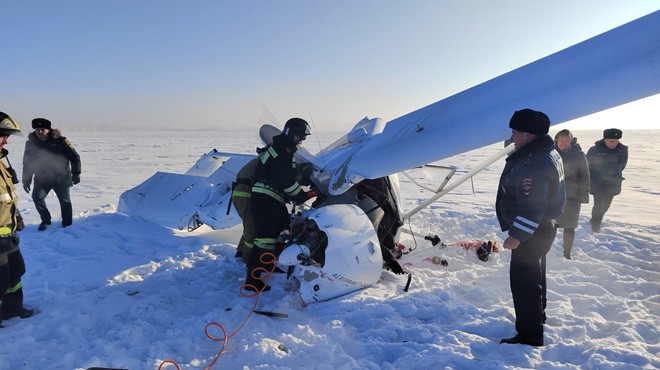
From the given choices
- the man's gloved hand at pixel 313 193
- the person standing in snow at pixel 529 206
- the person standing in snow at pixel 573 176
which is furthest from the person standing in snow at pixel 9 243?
the person standing in snow at pixel 573 176

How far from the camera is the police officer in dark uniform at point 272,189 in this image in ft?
15.3

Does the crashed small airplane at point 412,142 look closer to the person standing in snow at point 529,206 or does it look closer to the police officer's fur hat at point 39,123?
the person standing in snow at point 529,206

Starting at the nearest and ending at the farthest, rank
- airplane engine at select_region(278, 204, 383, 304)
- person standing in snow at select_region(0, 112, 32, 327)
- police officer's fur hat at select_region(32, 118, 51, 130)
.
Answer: person standing in snow at select_region(0, 112, 32, 327) → airplane engine at select_region(278, 204, 383, 304) → police officer's fur hat at select_region(32, 118, 51, 130)

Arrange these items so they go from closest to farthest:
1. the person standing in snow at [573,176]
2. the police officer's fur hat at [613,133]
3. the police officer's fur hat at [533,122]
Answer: the police officer's fur hat at [533,122] → the person standing in snow at [573,176] → the police officer's fur hat at [613,133]

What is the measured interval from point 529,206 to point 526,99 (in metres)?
1.04

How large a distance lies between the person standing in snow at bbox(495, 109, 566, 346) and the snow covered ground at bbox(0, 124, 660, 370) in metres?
0.32

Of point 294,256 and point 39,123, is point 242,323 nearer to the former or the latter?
point 294,256

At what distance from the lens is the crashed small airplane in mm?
3139

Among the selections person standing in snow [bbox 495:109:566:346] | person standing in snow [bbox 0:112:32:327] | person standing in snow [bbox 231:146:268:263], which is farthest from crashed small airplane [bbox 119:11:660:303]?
person standing in snow [bbox 0:112:32:327]

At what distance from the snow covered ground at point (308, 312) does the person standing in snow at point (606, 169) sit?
66 centimetres

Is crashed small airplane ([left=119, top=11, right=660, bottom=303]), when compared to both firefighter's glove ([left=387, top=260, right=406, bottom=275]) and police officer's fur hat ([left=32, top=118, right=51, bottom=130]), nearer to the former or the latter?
firefighter's glove ([left=387, top=260, right=406, bottom=275])

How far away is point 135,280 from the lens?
16.4 ft

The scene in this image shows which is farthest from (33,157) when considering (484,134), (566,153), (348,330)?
(566,153)

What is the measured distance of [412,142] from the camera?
4.20 m
